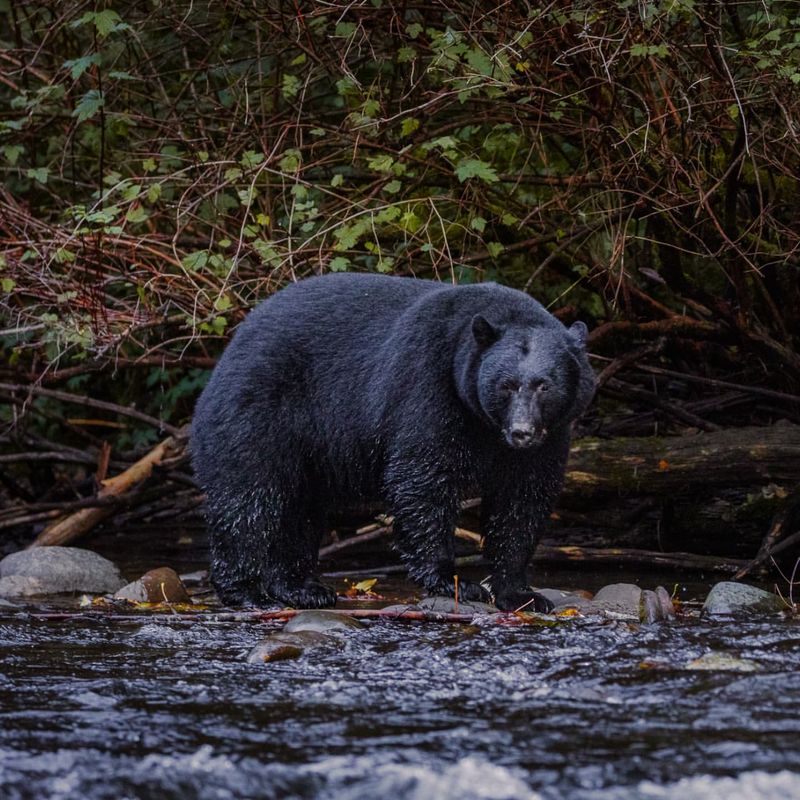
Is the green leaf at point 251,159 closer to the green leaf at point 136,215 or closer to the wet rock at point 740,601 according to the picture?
the green leaf at point 136,215

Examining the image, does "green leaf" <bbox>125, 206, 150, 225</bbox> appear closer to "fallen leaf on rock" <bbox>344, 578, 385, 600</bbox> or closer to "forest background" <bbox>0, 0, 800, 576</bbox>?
"forest background" <bbox>0, 0, 800, 576</bbox>

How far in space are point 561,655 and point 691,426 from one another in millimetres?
4108

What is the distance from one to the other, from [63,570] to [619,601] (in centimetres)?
318

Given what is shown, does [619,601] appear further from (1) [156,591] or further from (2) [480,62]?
(2) [480,62]

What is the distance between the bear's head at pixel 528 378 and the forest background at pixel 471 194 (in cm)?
158

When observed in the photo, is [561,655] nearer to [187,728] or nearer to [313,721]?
[313,721]

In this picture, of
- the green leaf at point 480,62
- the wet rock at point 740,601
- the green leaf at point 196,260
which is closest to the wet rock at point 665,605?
the wet rock at point 740,601

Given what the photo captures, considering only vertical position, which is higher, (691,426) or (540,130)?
(540,130)

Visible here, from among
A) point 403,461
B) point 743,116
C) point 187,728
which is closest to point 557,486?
point 403,461

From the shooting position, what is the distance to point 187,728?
3.53 metres

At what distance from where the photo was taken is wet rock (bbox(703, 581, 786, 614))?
5.24 metres

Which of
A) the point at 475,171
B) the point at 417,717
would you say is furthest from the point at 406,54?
the point at 417,717

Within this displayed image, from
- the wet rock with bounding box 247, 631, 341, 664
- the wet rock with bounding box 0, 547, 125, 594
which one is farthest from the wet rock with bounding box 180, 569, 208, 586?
the wet rock with bounding box 247, 631, 341, 664

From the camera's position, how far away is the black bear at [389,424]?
5391mm
